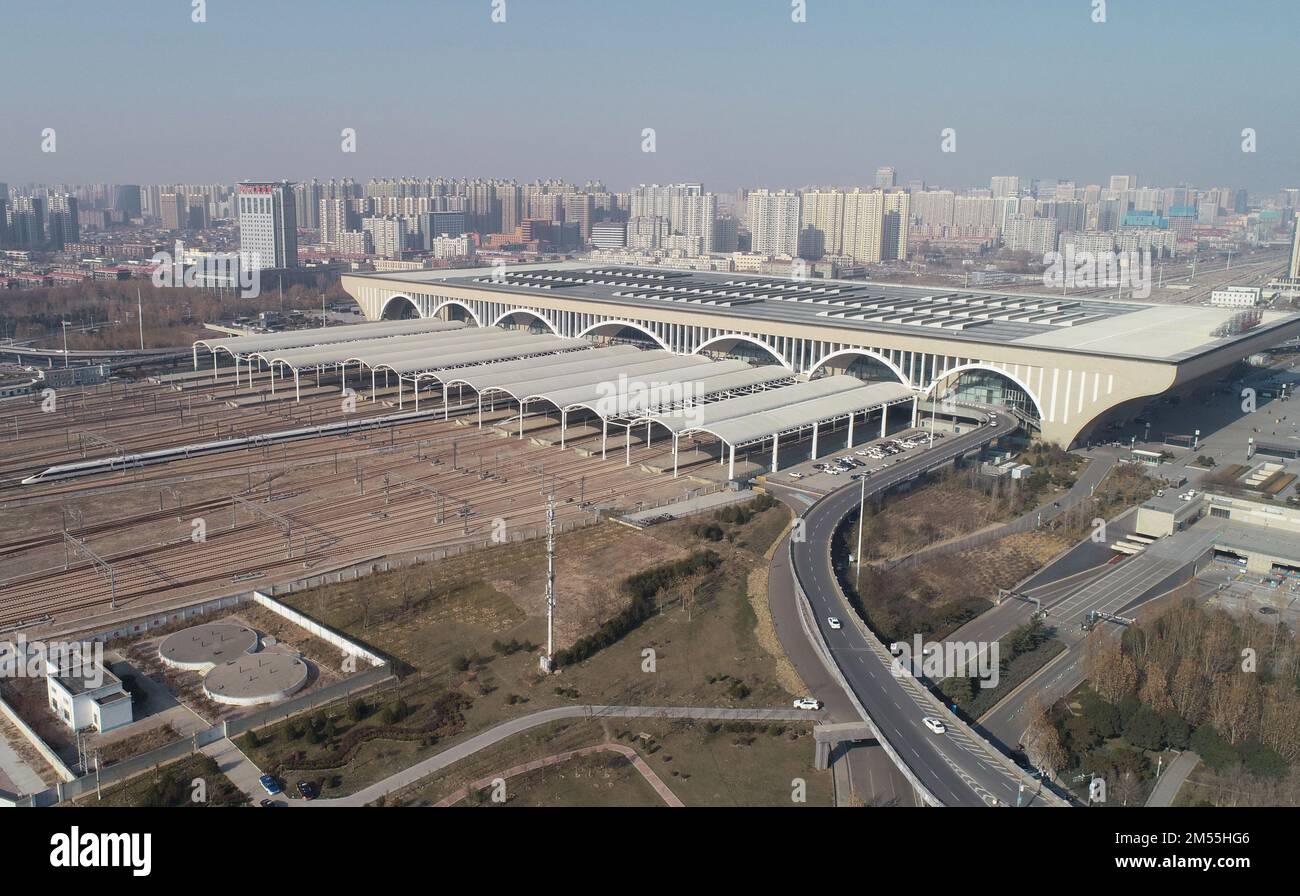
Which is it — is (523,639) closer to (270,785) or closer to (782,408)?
(270,785)

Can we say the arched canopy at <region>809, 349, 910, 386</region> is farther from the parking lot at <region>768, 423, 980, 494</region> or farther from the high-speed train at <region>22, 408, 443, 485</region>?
Result: the high-speed train at <region>22, 408, 443, 485</region>

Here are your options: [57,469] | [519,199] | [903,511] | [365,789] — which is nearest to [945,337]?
[903,511]

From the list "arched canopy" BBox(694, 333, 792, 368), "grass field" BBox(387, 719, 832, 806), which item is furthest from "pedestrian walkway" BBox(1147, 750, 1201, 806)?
"arched canopy" BBox(694, 333, 792, 368)

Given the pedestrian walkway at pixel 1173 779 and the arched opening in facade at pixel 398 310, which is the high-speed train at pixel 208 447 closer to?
the arched opening in facade at pixel 398 310

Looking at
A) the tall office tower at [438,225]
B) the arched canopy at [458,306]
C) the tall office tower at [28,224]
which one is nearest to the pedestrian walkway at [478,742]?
the arched canopy at [458,306]

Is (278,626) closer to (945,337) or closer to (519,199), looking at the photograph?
(945,337)

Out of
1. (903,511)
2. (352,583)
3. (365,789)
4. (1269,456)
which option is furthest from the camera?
(1269,456)

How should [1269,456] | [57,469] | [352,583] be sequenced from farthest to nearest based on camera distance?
[1269,456] → [57,469] → [352,583]
